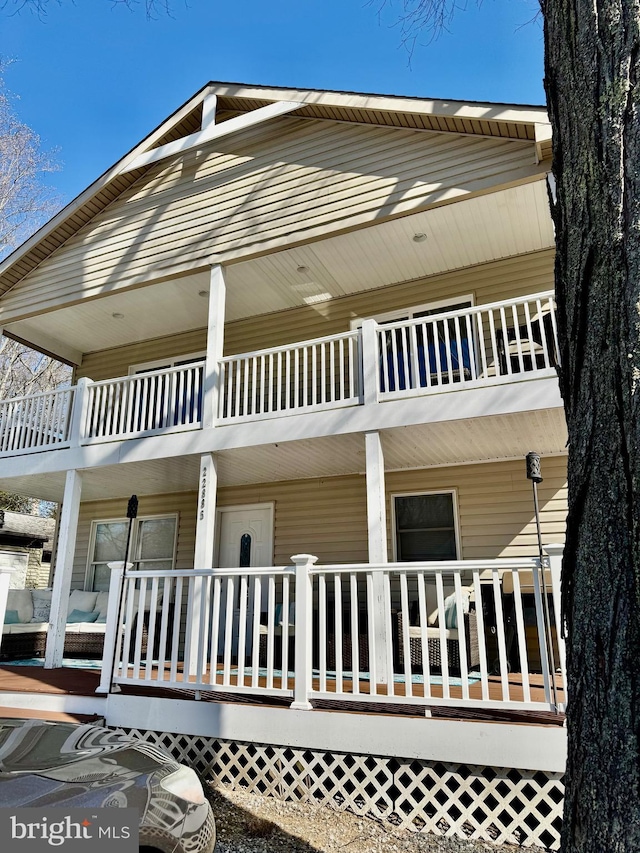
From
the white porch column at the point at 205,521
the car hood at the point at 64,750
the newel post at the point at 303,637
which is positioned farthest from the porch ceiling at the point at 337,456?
the car hood at the point at 64,750

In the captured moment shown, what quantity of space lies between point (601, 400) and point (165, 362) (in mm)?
10066

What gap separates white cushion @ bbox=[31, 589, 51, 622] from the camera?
1032cm

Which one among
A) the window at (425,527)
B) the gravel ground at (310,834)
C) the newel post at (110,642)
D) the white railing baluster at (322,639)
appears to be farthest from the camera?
the window at (425,527)

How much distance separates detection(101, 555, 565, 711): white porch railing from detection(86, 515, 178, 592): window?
3.29 meters

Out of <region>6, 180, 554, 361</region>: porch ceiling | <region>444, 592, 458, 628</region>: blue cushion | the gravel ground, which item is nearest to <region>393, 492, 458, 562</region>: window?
<region>444, 592, 458, 628</region>: blue cushion

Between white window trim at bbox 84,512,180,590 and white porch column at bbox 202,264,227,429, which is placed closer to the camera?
white porch column at bbox 202,264,227,429

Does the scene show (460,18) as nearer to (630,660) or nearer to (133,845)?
(630,660)

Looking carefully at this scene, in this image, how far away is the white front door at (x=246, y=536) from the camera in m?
9.41

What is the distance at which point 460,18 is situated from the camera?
4125 millimetres

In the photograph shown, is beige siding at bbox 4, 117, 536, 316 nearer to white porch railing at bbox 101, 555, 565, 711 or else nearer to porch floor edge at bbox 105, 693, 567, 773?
white porch railing at bbox 101, 555, 565, 711

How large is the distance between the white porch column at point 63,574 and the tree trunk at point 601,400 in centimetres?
781

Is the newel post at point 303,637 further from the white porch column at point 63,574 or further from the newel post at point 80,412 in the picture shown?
the newel post at point 80,412

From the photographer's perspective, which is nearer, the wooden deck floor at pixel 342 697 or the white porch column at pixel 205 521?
the wooden deck floor at pixel 342 697

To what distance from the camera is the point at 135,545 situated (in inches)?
415
